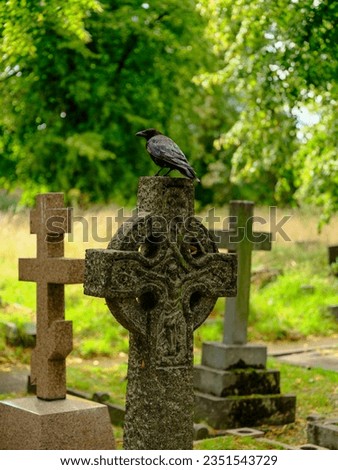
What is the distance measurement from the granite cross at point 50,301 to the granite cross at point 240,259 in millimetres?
2819

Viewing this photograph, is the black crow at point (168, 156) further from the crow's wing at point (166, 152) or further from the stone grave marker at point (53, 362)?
the stone grave marker at point (53, 362)

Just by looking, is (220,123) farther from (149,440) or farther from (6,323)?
(149,440)

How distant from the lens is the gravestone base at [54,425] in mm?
6605

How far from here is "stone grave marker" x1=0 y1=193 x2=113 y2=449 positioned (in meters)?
6.70

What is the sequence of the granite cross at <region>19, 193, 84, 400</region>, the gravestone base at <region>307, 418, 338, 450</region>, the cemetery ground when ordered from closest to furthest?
the granite cross at <region>19, 193, 84, 400</region> < the gravestone base at <region>307, 418, 338, 450</region> < the cemetery ground

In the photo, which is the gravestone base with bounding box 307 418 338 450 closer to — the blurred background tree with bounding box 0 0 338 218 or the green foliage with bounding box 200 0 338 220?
the green foliage with bounding box 200 0 338 220

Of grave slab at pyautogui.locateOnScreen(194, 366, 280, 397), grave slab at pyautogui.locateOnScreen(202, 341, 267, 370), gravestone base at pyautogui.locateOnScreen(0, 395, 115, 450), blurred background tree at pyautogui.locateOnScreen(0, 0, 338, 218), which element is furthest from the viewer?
blurred background tree at pyautogui.locateOnScreen(0, 0, 338, 218)

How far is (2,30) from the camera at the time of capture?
31.9 feet

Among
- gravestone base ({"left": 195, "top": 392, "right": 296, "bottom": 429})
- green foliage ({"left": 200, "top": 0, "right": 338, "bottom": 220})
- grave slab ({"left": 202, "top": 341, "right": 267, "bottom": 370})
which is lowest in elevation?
gravestone base ({"left": 195, "top": 392, "right": 296, "bottom": 429})

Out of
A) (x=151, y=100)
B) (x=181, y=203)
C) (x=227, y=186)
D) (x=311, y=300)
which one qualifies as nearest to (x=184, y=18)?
(x=151, y=100)

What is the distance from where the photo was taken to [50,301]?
22.7ft

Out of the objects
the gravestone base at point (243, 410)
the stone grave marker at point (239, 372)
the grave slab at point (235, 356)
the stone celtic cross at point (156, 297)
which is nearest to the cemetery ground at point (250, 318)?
the gravestone base at point (243, 410)

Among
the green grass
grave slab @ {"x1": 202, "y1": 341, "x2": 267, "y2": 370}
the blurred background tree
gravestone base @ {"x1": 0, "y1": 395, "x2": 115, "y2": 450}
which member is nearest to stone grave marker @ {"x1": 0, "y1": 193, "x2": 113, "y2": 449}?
gravestone base @ {"x1": 0, "y1": 395, "x2": 115, "y2": 450}

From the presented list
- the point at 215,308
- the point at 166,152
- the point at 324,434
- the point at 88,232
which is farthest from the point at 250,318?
the point at 166,152
